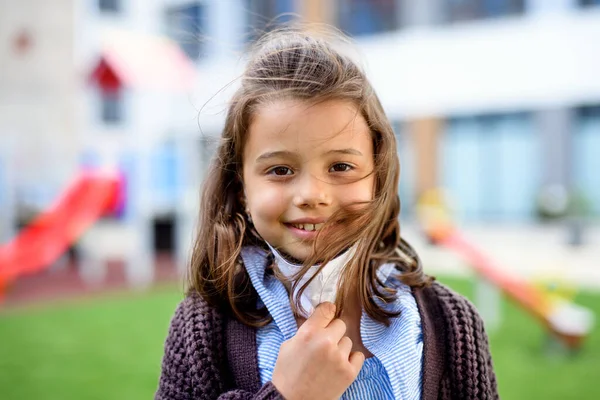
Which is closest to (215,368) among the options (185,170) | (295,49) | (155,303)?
(295,49)

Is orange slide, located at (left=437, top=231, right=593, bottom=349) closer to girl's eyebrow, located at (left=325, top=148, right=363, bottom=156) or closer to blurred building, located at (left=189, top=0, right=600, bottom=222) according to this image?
girl's eyebrow, located at (left=325, top=148, right=363, bottom=156)

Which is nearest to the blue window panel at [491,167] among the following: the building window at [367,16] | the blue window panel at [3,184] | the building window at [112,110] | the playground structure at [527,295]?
the building window at [367,16]

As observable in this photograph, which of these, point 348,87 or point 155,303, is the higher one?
point 348,87

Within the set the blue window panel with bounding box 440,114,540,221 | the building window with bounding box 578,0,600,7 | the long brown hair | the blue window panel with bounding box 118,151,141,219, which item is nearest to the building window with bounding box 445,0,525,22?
the building window with bounding box 578,0,600,7

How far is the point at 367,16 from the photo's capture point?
11.2 metres

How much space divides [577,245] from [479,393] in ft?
27.0

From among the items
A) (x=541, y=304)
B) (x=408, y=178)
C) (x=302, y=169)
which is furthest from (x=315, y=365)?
(x=408, y=178)

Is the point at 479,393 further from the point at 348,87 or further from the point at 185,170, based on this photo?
the point at 185,170

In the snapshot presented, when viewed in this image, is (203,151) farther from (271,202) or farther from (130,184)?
(271,202)

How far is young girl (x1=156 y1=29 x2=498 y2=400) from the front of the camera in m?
1.02


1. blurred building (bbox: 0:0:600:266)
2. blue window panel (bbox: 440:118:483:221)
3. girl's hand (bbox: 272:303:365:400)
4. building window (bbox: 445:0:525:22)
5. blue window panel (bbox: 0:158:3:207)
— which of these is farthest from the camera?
blue window panel (bbox: 440:118:483:221)

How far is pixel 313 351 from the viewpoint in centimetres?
99

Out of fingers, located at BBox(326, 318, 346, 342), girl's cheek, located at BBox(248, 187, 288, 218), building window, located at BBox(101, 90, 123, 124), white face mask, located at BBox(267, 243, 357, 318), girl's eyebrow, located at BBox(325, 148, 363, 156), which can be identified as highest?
building window, located at BBox(101, 90, 123, 124)

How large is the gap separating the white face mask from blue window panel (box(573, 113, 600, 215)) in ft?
30.5
